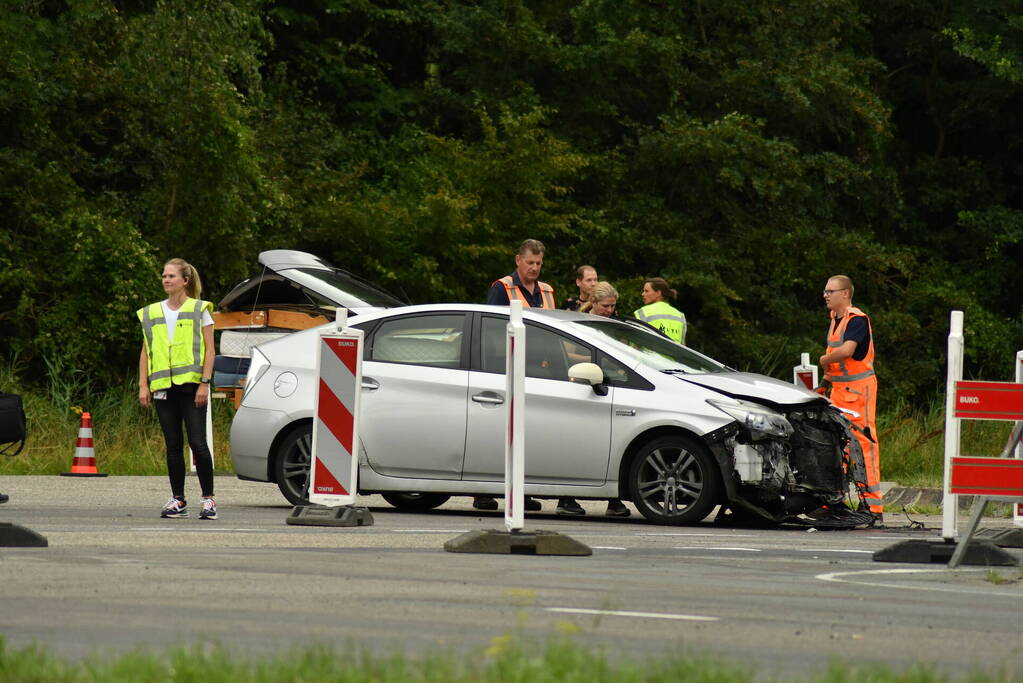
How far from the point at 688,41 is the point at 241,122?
405 inches

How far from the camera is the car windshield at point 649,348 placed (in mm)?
13688

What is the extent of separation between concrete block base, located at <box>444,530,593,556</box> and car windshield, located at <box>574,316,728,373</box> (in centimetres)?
332

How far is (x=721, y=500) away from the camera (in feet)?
43.2

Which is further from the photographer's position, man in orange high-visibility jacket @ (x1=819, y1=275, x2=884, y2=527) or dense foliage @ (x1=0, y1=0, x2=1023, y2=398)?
dense foliage @ (x1=0, y1=0, x2=1023, y2=398)

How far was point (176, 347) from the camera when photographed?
13.1 m

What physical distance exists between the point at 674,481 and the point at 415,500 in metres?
2.74

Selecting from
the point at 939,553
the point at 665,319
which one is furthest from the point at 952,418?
the point at 665,319

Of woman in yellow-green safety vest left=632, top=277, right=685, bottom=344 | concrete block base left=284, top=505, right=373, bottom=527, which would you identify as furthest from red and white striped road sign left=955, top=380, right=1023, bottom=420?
woman in yellow-green safety vest left=632, top=277, right=685, bottom=344

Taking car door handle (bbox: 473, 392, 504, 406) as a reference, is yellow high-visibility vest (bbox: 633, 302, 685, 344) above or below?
above

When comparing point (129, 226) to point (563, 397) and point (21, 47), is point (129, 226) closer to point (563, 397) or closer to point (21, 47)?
point (21, 47)

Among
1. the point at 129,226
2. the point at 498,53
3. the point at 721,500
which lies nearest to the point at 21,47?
the point at 129,226

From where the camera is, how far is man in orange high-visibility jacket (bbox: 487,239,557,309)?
15.2 metres

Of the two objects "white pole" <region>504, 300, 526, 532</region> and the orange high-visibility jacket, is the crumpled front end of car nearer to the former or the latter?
the orange high-visibility jacket

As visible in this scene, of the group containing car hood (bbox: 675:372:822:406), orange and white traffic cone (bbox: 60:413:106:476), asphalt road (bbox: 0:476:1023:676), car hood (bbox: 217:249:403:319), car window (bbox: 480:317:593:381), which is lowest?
asphalt road (bbox: 0:476:1023:676)
